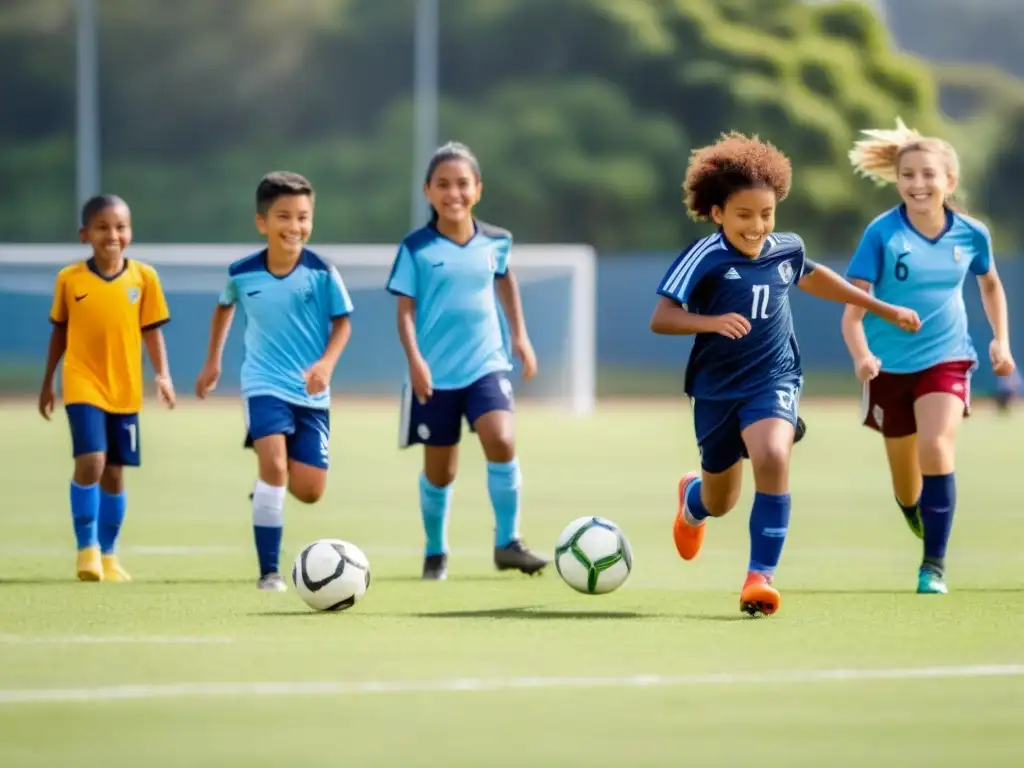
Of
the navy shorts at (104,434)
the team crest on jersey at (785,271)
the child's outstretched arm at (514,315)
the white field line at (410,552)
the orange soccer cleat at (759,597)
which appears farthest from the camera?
the white field line at (410,552)

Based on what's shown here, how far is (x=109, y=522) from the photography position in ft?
30.5

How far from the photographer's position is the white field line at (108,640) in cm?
687

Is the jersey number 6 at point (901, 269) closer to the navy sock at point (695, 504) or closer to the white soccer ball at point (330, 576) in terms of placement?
the navy sock at point (695, 504)

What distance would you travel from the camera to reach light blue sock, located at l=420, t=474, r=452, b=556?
9227 mm

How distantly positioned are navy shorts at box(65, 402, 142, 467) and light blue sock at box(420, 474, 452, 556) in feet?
4.32

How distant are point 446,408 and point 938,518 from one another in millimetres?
2239

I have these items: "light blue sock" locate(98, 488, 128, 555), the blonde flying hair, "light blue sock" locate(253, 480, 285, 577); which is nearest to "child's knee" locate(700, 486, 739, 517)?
the blonde flying hair

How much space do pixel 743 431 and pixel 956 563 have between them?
2.43m

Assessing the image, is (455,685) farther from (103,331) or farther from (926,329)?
(103,331)

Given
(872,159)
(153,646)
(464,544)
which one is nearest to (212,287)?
(464,544)

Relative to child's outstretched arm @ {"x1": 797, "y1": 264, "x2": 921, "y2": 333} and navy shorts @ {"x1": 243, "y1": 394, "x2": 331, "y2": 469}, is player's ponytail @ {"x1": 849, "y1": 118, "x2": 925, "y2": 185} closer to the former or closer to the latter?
child's outstretched arm @ {"x1": 797, "y1": 264, "x2": 921, "y2": 333}

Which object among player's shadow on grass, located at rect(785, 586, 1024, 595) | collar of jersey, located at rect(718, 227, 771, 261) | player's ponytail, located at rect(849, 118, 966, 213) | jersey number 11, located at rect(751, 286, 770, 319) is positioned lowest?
player's shadow on grass, located at rect(785, 586, 1024, 595)

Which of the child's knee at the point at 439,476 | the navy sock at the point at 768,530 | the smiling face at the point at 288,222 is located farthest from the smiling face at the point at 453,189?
the navy sock at the point at 768,530

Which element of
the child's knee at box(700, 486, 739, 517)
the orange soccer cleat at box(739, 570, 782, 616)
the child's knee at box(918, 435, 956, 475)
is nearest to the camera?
the orange soccer cleat at box(739, 570, 782, 616)
